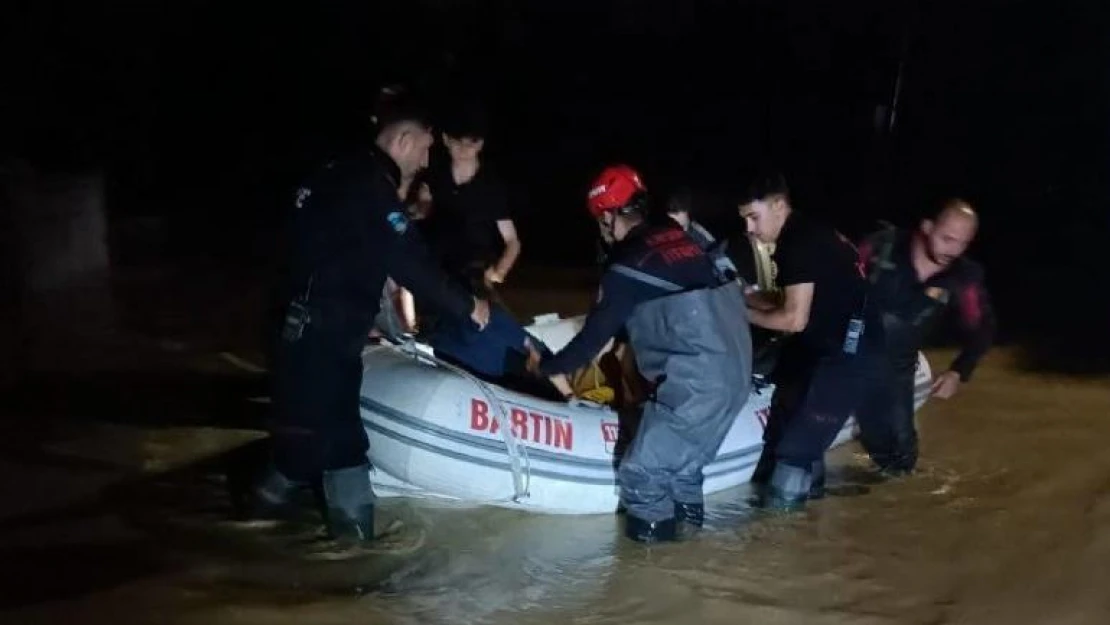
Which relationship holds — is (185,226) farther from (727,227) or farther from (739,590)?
(739,590)

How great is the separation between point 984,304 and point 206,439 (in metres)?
3.34

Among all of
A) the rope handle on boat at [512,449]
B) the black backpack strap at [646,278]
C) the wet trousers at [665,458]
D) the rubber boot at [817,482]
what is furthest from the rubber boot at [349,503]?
the rubber boot at [817,482]

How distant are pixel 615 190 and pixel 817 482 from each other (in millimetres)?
1621

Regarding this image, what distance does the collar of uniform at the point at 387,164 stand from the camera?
4.14 meters

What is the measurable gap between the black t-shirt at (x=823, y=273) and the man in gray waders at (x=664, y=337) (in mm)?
279

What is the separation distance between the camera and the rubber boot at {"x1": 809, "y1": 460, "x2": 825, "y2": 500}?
203 inches

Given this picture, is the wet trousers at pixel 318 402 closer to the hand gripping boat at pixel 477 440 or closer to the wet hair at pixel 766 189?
the hand gripping boat at pixel 477 440

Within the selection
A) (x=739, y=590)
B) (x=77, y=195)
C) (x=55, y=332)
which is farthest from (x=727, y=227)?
(x=739, y=590)

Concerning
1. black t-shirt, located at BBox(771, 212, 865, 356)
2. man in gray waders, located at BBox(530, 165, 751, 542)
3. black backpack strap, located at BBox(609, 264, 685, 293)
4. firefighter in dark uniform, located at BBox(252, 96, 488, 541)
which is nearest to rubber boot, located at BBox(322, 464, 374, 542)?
firefighter in dark uniform, located at BBox(252, 96, 488, 541)

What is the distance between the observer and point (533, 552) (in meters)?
4.57

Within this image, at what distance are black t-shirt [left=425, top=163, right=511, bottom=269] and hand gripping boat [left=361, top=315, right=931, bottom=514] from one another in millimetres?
952

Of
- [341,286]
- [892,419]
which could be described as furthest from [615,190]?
[892,419]

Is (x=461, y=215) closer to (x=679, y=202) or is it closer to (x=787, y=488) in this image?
(x=679, y=202)

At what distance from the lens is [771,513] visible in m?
5.00
